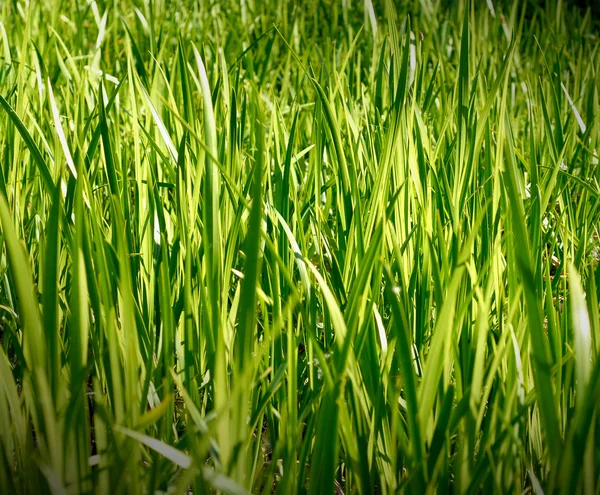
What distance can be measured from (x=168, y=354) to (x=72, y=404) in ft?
0.35

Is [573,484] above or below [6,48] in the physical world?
below

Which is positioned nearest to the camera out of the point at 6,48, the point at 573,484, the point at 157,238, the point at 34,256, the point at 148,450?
the point at 573,484

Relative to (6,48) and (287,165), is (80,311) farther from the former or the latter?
(6,48)

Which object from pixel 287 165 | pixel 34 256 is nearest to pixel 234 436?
pixel 287 165

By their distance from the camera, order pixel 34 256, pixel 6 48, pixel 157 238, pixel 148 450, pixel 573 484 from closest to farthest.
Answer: pixel 573 484 < pixel 148 450 < pixel 157 238 < pixel 34 256 < pixel 6 48

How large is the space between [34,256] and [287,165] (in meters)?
0.44

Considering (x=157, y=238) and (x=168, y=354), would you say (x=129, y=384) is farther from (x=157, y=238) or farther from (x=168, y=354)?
(x=157, y=238)

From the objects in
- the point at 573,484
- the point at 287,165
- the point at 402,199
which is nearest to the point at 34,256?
the point at 287,165

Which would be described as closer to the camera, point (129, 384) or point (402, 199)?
point (129, 384)

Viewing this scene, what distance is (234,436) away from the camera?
46 cm

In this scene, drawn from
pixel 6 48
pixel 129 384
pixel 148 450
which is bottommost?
pixel 148 450

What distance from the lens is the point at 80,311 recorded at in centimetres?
47

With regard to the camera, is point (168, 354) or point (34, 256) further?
point (34, 256)

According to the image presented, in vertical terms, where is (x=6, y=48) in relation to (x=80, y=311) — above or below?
above
